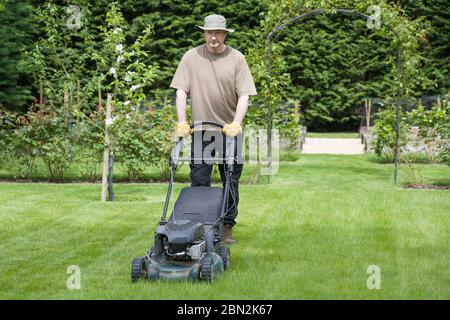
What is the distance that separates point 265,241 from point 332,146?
33.9 ft

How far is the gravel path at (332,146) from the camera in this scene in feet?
52.4

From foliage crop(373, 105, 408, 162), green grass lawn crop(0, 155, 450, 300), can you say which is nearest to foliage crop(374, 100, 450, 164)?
foliage crop(373, 105, 408, 162)

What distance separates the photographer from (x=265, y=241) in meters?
6.75

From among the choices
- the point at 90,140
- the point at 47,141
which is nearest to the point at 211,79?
the point at 90,140

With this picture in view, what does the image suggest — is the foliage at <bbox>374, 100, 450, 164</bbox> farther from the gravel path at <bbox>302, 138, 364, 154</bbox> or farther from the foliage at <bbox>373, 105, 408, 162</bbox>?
the gravel path at <bbox>302, 138, 364, 154</bbox>

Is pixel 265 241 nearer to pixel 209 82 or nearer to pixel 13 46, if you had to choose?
pixel 209 82

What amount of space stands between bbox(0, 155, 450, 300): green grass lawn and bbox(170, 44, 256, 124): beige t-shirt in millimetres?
1082

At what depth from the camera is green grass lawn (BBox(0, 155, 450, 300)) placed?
5070 mm

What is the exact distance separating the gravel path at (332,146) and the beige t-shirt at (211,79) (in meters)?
9.43

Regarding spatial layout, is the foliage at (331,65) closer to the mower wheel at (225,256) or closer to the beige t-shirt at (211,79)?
the beige t-shirt at (211,79)

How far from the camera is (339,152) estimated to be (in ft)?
51.7

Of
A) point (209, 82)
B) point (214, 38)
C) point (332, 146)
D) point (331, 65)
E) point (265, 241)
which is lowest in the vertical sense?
point (265, 241)
